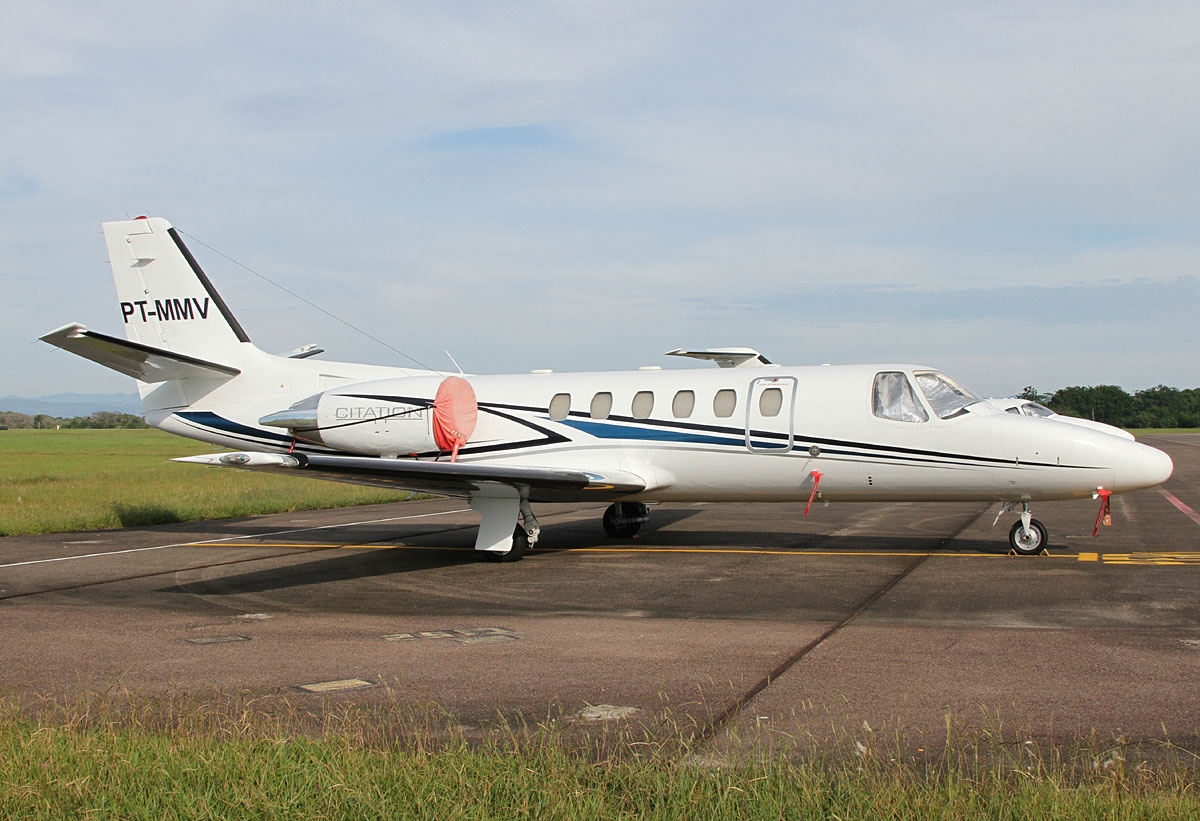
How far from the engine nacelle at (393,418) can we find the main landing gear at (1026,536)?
7922 millimetres

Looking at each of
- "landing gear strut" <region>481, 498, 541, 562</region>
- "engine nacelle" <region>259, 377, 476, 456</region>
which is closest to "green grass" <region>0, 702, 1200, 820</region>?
"landing gear strut" <region>481, 498, 541, 562</region>

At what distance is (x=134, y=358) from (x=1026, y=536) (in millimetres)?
13730

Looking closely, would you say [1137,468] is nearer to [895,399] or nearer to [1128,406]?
[895,399]

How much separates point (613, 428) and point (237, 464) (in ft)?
17.9

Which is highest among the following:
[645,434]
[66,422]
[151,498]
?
[645,434]

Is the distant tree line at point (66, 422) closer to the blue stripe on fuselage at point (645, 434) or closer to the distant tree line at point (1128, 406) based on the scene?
the distant tree line at point (1128, 406)

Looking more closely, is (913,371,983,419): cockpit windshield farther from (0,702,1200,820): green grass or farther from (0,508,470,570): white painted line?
(0,508,470,570): white painted line

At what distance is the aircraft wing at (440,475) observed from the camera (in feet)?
38.1

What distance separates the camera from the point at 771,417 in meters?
14.1

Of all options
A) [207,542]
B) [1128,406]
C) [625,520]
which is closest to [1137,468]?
[625,520]

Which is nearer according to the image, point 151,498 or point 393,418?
point 393,418

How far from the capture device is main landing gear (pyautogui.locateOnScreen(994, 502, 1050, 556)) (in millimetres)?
13578

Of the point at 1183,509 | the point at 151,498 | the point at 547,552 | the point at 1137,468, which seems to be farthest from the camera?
the point at 151,498

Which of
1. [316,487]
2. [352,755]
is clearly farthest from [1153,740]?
[316,487]
